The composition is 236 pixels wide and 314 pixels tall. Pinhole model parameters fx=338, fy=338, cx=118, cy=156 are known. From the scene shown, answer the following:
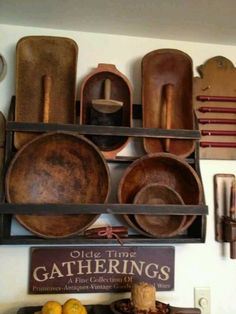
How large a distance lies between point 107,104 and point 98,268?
556 millimetres

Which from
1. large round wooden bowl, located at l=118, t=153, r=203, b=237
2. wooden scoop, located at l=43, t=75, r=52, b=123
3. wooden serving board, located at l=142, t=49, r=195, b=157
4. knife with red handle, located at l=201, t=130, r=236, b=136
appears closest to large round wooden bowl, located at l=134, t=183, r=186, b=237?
large round wooden bowl, located at l=118, t=153, r=203, b=237

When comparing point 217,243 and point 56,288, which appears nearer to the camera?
point 56,288

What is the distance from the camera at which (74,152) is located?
3.75 ft

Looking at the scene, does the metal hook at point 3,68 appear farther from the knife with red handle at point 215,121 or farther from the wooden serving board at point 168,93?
the knife with red handle at point 215,121

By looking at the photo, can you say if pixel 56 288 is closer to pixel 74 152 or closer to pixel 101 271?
pixel 101 271

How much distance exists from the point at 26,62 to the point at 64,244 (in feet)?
2.03

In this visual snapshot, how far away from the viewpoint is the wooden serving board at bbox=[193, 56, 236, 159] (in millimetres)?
1245

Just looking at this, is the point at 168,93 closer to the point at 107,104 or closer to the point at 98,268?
the point at 107,104

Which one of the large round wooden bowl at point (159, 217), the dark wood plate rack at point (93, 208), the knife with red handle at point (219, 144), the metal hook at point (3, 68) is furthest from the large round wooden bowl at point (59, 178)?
the knife with red handle at point (219, 144)

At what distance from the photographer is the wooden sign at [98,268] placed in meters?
1.12

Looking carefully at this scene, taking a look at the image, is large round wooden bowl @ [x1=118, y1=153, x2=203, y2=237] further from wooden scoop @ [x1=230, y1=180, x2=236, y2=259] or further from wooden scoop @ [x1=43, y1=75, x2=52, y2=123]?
wooden scoop @ [x1=43, y1=75, x2=52, y2=123]

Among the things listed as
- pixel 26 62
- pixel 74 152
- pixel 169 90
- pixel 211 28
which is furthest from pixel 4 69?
pixel 211 28

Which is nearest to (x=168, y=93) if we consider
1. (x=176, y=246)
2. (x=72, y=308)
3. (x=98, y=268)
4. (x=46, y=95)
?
(x=46, y=95)

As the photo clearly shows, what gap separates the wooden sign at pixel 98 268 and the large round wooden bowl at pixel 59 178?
0.34ft
